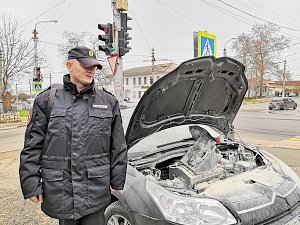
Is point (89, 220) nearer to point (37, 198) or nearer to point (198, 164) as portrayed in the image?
point (37, 198)

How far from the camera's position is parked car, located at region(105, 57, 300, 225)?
227 centimetres

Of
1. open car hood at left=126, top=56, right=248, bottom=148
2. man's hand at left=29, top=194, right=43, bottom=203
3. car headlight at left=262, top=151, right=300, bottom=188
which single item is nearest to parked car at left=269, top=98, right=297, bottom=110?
open car hood at left=126, top=56, right=248, bottom=148

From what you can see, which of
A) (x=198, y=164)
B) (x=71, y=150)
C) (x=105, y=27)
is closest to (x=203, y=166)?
(x=198, y=164)

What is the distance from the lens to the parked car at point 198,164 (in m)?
2.27

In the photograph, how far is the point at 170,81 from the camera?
3010 mm

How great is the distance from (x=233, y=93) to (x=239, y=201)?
1908 millimetres

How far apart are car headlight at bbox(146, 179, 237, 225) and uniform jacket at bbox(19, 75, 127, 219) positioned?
45 centimetres

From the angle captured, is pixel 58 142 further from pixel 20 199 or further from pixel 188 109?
pixel 20 199

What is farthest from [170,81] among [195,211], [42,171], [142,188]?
[42,171]

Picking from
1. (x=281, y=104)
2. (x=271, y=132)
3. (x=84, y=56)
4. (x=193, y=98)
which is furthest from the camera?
(x=281, y=104)

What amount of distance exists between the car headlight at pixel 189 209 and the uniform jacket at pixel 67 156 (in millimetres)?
454

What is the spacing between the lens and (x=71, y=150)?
2.06 m

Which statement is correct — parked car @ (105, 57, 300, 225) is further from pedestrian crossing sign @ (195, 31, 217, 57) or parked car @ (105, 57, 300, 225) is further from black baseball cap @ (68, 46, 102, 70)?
pedestrian crossing sign @ (195, 31, 217, 57)

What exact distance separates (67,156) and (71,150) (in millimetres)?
50
